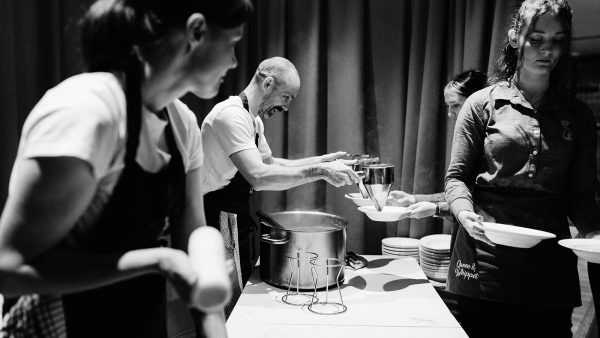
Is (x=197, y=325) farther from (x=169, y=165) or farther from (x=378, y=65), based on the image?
(x=378, y=65)

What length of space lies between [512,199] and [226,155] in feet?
3.74

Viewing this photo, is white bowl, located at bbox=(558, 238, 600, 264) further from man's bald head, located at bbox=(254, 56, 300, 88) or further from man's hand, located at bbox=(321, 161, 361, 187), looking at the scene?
man's bald head, located at bbox=(254, 56, 300, 88)

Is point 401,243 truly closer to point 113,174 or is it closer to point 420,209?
point 420,209

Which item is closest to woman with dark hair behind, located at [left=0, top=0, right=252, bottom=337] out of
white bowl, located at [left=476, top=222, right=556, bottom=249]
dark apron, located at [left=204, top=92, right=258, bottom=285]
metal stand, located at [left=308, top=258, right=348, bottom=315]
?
metal stand, located at [left=308, top=258, right=348, bottom=315]

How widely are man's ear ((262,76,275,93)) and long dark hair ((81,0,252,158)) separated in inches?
58.7

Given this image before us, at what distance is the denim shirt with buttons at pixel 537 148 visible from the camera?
1.52 meters

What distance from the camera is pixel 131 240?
0.76m

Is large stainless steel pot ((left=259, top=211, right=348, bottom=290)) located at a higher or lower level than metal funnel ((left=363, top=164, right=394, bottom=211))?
lower

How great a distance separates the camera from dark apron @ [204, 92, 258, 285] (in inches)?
82.3

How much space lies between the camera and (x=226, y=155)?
2092 mm

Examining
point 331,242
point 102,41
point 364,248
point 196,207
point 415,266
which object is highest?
point 102,41

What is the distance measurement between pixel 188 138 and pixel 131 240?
21cm

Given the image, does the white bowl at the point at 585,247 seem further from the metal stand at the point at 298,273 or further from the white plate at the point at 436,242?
the white plate at the point at 436,242

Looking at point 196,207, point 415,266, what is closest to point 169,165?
point 196,207
